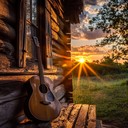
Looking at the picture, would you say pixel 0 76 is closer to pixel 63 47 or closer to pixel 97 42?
pixel 63 47

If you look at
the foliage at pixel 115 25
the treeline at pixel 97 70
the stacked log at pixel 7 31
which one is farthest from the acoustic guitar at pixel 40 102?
the treeline at pixel 97 70

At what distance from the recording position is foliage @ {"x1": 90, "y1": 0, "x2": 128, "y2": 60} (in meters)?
10.3

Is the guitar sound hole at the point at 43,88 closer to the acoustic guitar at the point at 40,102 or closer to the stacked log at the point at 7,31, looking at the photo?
the acoustic guitar at the point at 40,102

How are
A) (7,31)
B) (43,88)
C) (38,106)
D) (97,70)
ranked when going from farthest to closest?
(97,70) → (43,88) → (38,106) → (7,31)

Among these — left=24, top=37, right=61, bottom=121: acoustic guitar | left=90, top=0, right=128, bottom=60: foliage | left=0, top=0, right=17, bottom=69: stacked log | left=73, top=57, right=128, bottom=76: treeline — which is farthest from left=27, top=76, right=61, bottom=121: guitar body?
left=73, top=57, right=128, bottom=76: treeline

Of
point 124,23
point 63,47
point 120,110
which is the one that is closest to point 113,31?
point 124,23

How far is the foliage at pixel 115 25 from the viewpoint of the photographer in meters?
10.3

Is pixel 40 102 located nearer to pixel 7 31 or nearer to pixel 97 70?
pixel 7 31

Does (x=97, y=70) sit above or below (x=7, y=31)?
below

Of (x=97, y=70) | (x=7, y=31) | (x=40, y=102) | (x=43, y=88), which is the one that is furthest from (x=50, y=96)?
(x=97, y=70)

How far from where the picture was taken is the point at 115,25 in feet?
35.2

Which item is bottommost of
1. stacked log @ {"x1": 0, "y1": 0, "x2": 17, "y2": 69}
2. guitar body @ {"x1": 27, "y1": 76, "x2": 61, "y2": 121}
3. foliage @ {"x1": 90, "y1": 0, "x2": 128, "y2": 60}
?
guitar body @ {"x1": 27, "y1": 76, "x2": 61, "y2": 121}

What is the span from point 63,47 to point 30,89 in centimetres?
390

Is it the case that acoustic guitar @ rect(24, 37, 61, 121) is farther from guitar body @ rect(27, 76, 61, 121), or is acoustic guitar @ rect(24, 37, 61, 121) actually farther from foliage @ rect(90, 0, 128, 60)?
foliage @ rect(90, 0, 128, 60)
